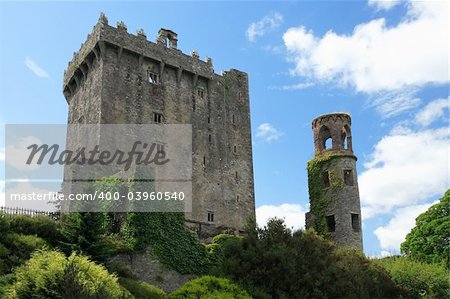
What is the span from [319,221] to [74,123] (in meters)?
19.2

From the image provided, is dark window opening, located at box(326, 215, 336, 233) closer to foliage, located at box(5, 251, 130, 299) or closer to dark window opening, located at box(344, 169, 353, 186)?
dark window opening, located at box(344, 169, 353, 186)

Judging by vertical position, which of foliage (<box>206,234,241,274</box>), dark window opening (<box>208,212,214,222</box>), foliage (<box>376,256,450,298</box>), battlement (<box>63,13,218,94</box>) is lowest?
foliage (<box>376,256,450,298</box>)

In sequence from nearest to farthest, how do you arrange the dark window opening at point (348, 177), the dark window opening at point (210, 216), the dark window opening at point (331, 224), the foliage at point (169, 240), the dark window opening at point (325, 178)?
1. the foliage at point (169, 240)
2. the dark window opening at point (210, 216)
3. the dark window opening at point (331, 224)
4. the dark window opening at point (348, 177)
5. the dark window opening at point (325, 178)

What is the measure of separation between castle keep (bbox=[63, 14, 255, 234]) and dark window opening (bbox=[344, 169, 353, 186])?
705 centimetres

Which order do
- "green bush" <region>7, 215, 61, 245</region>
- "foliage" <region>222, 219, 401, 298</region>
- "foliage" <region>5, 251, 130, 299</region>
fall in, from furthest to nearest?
"green bush" <region>7, 215, 61, 245</region> → "foliage" <region>222, 219, 401, 298</region> → "foliage" <region>5, 251, 130, 299</region>

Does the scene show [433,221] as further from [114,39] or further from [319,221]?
[114,39]

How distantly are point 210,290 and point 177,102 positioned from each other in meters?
21.2

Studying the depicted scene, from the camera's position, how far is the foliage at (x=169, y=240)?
2634 centimetres

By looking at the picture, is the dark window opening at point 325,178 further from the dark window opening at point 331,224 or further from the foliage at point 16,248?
the foliage at point 16,248

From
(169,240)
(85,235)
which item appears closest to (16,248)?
(85,235)

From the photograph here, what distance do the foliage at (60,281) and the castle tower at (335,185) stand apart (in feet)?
82.8

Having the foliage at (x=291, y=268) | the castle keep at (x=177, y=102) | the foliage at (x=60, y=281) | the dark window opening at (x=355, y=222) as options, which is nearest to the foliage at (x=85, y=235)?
the foliage at (x=60, y=281)

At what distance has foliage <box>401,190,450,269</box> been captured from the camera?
43031mm

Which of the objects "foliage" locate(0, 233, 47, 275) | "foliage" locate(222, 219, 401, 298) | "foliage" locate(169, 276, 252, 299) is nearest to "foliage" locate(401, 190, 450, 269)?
"foliage" locate(222, 219, 401, 298)
